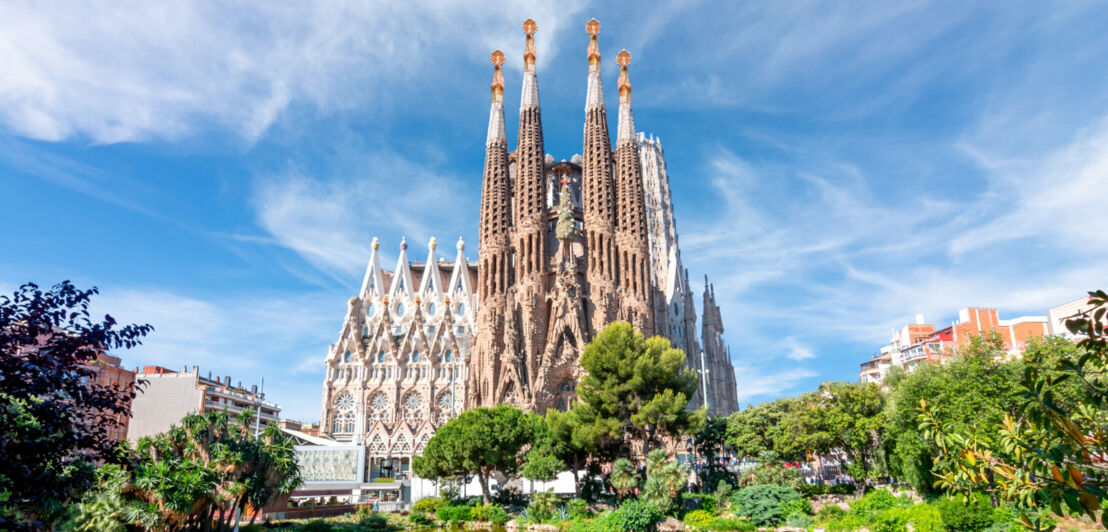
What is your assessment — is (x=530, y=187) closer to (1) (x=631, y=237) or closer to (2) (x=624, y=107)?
(1) (x=631, y=237)

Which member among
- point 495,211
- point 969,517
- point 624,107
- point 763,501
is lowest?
point 763,501

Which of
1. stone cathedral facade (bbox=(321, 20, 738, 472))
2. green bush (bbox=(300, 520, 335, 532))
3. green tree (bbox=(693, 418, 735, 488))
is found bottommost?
green bush (bbox=(300, 520, 335, 532))

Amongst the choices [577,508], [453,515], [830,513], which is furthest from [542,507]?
[830,513]

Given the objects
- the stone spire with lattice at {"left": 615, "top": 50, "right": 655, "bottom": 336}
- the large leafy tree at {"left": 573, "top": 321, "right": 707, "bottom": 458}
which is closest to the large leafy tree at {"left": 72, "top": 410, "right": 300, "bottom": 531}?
the large leafy tree at {"left": 573, "top": 321, "right": 707, "bottom": 458}

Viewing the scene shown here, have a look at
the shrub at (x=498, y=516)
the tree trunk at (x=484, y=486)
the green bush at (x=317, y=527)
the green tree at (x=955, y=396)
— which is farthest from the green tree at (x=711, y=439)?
the green bush at (x=317, y=527)

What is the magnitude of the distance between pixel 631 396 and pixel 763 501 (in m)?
8.46

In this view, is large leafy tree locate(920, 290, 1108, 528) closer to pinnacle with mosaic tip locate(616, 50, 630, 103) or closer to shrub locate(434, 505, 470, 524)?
shrub locate(434, 505, 470, 524)

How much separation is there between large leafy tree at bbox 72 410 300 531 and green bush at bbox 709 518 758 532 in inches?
606

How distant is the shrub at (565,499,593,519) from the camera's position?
91.7ft

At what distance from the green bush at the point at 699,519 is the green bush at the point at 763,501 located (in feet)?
4.21

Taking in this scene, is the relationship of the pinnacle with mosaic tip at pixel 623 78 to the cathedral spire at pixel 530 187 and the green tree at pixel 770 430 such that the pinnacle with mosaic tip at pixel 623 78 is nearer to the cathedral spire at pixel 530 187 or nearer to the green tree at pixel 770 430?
the cathedral spire at pixel 530 187

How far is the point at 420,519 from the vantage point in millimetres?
29609

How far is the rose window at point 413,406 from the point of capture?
5691 centimetres

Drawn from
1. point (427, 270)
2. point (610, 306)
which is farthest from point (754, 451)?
point (427, 270)
